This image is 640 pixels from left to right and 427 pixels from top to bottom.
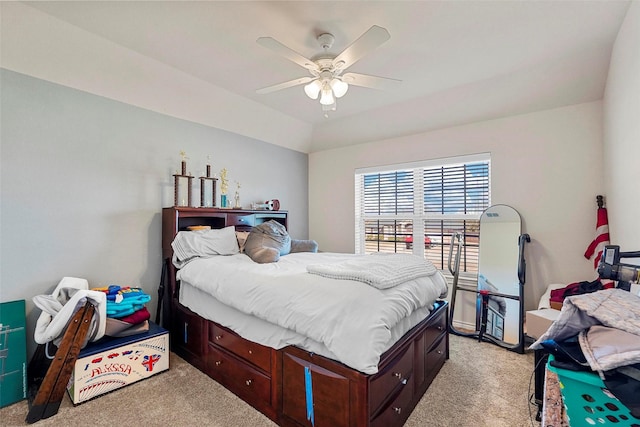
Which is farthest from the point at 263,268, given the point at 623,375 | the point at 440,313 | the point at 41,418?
the point at 623,375

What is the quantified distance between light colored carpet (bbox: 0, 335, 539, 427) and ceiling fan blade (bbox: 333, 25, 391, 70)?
2.37 meters

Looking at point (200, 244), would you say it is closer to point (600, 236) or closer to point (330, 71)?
point (330, 71)

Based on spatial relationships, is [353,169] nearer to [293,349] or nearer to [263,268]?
[263,268]

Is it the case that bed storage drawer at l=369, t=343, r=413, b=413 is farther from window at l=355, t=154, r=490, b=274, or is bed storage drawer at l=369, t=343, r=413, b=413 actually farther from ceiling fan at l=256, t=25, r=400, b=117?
window at l=355, t=154, r=490, b=274

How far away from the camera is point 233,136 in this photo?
12.3 feet

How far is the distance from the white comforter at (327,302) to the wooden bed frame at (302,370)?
0.48 ft

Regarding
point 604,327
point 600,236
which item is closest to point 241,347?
point 604,327

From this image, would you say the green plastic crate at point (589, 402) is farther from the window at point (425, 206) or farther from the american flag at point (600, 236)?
the window at point (425, 206)

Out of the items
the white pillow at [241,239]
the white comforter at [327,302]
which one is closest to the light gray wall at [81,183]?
the white pillow at [241,239]

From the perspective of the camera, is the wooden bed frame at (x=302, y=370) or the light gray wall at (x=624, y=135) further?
the light gray wall at (x=624, y=135)

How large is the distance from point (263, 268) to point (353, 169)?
2.59 m

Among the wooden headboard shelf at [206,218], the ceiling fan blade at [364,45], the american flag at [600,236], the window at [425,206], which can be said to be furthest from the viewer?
the window at [425,206]

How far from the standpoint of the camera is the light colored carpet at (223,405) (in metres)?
1.82

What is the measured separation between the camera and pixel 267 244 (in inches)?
113
